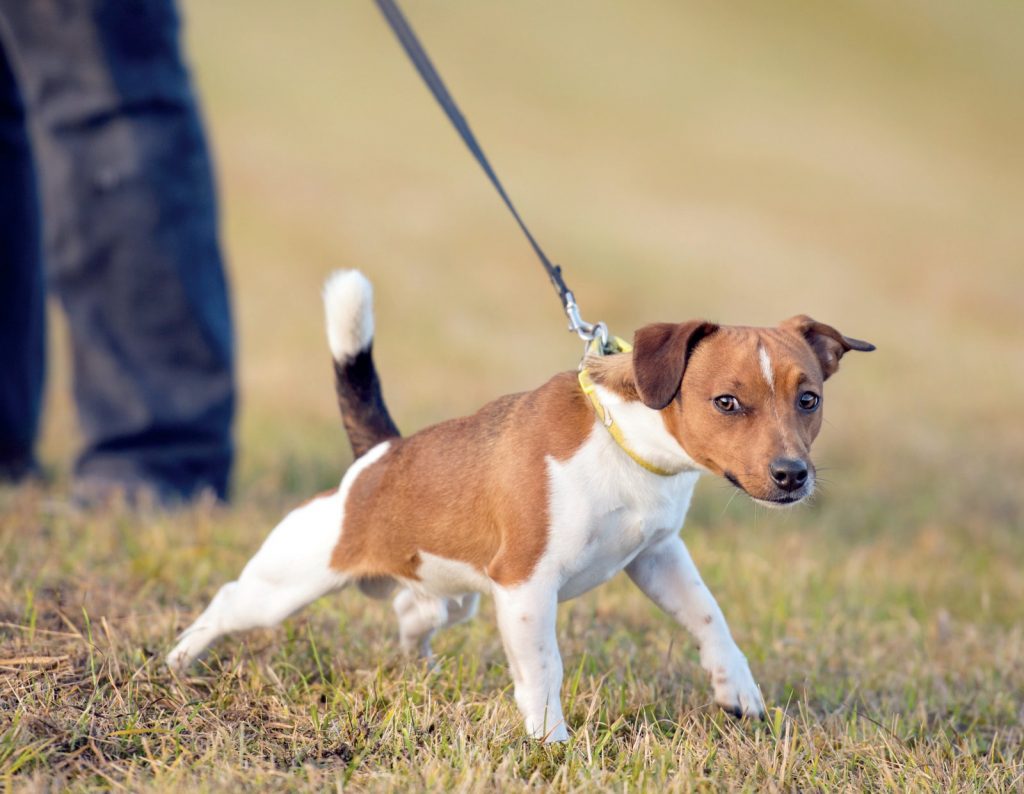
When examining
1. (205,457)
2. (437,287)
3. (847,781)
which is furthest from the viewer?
(437,287)

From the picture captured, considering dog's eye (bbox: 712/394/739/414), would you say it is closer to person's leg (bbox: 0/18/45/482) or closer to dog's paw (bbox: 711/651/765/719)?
dog's paw (bbox: 711/651/765/719)

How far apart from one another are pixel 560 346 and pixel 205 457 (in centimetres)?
639

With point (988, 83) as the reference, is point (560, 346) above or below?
above

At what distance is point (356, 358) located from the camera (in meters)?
3.84

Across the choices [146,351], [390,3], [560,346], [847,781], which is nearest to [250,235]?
[560,346]

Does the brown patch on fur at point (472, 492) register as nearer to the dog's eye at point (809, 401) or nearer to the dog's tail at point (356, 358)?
the dog's tail at point (356, 358)

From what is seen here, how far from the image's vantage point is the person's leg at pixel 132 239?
5406mm

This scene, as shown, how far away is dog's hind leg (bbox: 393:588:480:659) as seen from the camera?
3766 millimetres

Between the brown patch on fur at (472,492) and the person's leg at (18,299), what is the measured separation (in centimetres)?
325

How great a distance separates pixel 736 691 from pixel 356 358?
1.50m

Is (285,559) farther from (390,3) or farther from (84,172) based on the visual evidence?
(84,172)

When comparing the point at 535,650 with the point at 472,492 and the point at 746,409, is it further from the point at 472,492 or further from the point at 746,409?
the point at 746,409

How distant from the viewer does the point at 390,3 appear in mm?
4324

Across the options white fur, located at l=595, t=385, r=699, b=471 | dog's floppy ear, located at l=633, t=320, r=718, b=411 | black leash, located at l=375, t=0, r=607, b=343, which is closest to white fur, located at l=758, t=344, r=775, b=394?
dog's floppy ear, located at l=633, t=320, r=718, b=411
